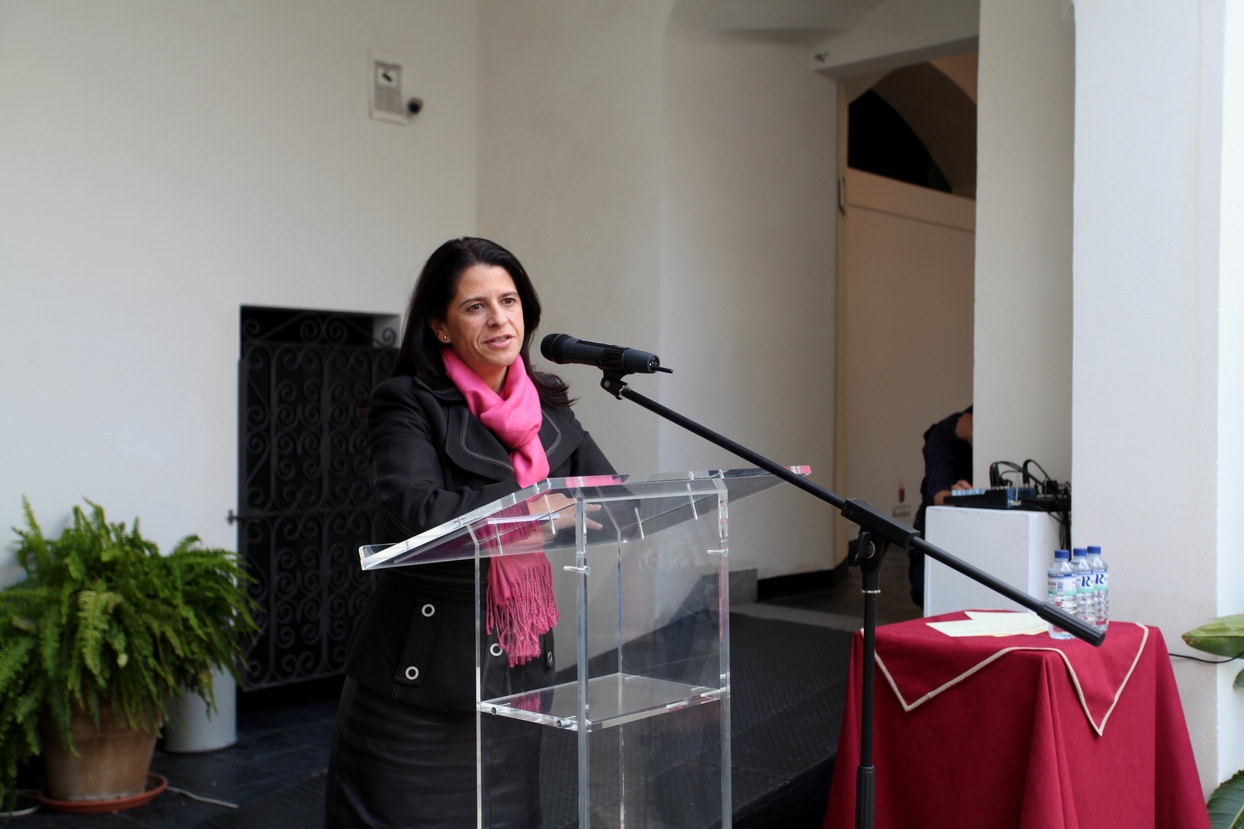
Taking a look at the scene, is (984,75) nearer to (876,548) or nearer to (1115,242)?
(1115,242)

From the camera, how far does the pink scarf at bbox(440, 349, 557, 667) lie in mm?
Result: 1512

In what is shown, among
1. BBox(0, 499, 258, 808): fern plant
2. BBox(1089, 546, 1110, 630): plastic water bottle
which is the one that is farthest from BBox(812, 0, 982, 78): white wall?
BBox(0, 499, 258, 808): fern plant

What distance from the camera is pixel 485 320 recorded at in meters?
1.86

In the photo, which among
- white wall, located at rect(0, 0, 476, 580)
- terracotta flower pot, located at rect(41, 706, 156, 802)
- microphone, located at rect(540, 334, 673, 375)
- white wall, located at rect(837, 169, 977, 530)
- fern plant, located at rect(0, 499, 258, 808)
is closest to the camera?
microphone, located at rect(540, 334, 673, 375)

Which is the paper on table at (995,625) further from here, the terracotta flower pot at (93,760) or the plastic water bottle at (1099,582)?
the terracotta flower pot at (93,760)

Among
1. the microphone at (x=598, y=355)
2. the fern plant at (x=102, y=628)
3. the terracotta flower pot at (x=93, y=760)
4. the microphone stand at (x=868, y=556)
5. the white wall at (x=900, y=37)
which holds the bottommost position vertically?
the terracotta flower pot at (x=93, y=760)

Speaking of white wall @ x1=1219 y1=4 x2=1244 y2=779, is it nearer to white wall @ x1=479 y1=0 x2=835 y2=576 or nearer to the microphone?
the microphone

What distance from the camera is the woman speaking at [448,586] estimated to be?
5.02ft

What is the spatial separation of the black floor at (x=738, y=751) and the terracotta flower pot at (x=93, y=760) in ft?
0.29

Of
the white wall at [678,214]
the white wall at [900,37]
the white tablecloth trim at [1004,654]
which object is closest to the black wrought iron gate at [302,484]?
the white wall at [678,214]

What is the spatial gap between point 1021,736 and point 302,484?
12.2 feet

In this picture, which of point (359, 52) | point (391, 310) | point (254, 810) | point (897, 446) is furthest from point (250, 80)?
point (897, 446)

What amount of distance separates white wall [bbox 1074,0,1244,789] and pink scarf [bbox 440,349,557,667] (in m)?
1.73

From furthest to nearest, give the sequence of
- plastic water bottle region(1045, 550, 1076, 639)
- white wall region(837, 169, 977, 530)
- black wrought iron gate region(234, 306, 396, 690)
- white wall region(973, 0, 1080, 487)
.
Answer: white wall region(837, 169, 977, 530) < black wrought iron gate region(234, 306, 396, 690) < white wall region(973, 0, 1080, 487) < plastic water bottle region(1045, 550, 1076, 639)
